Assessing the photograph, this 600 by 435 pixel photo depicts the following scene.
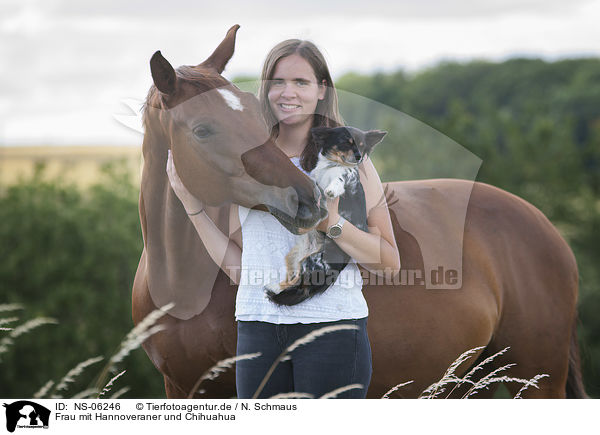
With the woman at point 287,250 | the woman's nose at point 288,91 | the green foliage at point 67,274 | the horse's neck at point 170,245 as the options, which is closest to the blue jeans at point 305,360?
the woman at point 287,250

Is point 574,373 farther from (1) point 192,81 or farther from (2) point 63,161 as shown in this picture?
(2) point 63,161

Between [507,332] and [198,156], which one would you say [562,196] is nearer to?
[507,332]

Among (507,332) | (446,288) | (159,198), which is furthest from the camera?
(507,332)

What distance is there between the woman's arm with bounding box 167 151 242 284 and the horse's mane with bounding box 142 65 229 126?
33 cm

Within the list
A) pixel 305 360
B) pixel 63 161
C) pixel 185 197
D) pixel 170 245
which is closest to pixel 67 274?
pixel 63 161

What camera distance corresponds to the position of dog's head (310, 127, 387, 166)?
204cm

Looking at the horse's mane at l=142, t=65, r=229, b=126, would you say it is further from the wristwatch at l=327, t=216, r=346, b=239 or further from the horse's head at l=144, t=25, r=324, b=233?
the wristwatch at l=327, t=216, r=346, b=239

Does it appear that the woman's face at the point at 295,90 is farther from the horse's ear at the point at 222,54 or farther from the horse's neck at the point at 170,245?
the horse's neck at the point at 170,245

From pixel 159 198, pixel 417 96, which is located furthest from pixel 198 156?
pixel 417 96

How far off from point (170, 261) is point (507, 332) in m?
2.00

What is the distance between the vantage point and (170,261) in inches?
98.3

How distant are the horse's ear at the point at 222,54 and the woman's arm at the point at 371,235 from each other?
2.80ft
